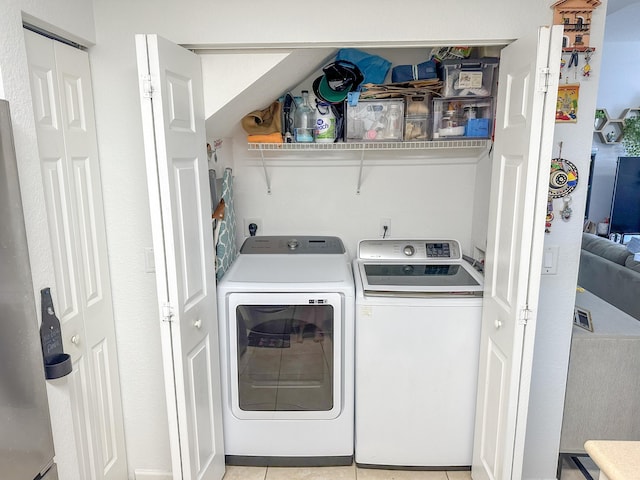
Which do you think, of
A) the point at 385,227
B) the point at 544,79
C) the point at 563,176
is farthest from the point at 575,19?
the point at 385,227

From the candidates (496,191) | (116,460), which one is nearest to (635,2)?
(496,191)

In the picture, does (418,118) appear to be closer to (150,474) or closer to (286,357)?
(286,357)

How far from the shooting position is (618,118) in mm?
5645

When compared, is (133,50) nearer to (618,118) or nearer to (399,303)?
(399,303)

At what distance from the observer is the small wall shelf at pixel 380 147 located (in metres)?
2.35

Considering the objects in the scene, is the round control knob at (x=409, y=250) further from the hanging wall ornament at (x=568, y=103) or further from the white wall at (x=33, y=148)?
the white wall at (x=33, y=148)

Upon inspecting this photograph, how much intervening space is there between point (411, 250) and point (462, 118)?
2.56ft

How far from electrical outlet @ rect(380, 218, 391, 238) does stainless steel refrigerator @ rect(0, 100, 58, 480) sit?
196 centimetres

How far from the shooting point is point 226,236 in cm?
236

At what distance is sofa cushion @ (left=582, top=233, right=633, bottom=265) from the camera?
12.1ft

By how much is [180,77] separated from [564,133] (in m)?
1.56

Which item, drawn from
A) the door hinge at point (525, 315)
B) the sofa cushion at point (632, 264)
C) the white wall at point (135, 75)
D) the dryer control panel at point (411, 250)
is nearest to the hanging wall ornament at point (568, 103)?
the white wall at point (135, 75)

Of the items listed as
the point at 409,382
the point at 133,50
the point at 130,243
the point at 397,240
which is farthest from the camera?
the point at 397,240

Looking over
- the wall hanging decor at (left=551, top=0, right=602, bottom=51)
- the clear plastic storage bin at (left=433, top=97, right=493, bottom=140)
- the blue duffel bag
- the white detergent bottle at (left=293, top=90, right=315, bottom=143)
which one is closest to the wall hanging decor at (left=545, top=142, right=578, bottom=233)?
the wall hanging decor at (left=551, top=0, right=602, bottom=51)
